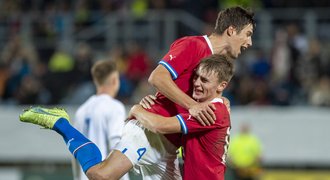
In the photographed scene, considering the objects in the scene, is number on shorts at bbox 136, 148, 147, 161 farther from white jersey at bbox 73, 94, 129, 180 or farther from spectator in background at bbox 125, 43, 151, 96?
spectator in background at bbox 125, 43, 151, 96

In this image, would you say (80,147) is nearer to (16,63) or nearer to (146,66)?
(146,66)

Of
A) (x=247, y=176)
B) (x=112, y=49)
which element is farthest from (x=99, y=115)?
(x=112, y=49)

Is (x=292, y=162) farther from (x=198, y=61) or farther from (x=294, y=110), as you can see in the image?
(x=198, y=61)

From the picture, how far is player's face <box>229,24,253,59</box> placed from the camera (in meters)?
7.59

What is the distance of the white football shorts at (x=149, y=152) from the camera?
24.5 feet

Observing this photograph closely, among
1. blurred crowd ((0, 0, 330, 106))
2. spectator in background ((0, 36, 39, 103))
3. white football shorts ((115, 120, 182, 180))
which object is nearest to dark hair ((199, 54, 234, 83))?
white football shorts ((115, 120, 182, 180))

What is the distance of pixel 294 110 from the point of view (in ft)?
54.6

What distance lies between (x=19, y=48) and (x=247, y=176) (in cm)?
541

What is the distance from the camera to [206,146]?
7262mm

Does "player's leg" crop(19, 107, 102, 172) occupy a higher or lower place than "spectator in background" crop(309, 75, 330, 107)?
higher

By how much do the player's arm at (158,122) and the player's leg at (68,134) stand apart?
48cm

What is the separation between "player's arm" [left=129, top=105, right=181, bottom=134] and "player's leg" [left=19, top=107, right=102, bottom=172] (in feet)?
1.58

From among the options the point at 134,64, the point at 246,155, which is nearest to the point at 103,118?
the point at 246,155

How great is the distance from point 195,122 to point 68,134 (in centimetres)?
114
